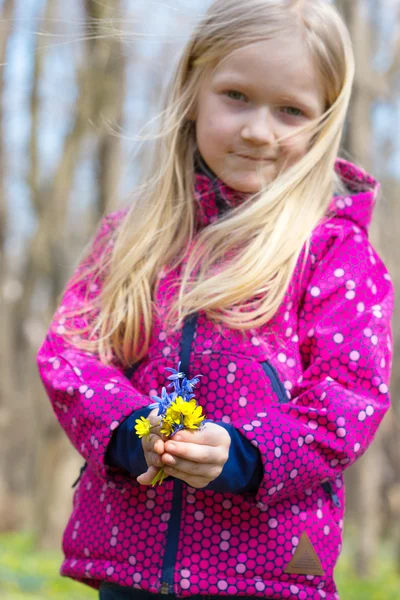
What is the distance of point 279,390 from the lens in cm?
195

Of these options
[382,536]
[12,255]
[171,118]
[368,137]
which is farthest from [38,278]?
[171,118]

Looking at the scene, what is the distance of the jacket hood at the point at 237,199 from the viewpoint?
7.08ft

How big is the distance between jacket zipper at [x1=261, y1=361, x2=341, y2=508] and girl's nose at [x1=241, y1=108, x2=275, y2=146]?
0.54 m

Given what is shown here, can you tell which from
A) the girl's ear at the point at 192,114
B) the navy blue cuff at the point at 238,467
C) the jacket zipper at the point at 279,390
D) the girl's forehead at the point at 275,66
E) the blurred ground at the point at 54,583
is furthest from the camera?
the blurred ground at the point at 54,583

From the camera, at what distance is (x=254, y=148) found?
212 cm

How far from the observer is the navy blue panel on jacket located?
174cm

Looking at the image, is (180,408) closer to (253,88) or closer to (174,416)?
(174,416)

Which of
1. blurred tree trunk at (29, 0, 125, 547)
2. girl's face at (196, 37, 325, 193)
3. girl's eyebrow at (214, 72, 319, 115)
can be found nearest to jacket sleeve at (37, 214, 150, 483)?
girl's face at (196, 37, 325, 193)

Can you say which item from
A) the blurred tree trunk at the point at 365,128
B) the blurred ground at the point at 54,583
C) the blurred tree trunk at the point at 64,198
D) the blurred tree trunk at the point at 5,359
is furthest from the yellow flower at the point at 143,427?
the blurred tree trunk at the point at 5,359

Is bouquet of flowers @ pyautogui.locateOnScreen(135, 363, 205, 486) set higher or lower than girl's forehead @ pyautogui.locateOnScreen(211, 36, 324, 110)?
lower

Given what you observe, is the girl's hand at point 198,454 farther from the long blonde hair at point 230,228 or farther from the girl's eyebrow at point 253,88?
the girl's eyebrow at point 253,88

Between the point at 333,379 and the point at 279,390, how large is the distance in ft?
0.40

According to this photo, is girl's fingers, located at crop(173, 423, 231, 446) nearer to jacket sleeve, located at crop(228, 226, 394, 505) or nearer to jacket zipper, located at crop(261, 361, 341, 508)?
jacket sleeve, located at crop(228, 226, 394, 505)

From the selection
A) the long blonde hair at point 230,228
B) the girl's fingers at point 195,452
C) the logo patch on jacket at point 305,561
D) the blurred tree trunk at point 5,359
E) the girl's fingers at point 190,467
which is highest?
the long blonde hair at point 230,228
